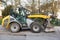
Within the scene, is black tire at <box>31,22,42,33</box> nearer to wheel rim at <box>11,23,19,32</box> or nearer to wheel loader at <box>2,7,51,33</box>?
wheel loader at <box>2,7,51,33</box>

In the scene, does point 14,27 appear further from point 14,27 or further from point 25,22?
point 25,22

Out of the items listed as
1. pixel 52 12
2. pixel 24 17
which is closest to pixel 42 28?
pixel 24 17

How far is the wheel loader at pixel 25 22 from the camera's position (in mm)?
13312

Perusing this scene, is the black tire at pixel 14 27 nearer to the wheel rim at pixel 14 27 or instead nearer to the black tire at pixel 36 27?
the wheel rim at pixel 14 27

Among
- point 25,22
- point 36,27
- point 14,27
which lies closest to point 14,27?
point 14,27

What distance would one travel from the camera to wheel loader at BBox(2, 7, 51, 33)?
1331 cm

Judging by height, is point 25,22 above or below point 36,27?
above

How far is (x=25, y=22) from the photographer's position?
13.6 meters

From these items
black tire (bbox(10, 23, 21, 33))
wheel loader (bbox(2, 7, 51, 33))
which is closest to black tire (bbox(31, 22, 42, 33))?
wheel loader (bbox(2, 7, 51, 33))

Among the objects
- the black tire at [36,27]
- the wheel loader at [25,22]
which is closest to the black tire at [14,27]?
the wheel loader at [25,22]

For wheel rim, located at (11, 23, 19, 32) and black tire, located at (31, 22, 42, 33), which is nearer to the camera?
black tire, located at (31, 22, 42, 33)

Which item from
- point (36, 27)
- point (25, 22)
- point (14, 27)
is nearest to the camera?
point (36, 27)

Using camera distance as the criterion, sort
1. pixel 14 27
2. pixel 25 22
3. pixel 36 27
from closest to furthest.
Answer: pixel 36 27 → pixel 14 27 → pixel 25 22

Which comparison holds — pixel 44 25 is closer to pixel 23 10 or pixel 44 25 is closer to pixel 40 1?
pixel 23 10
